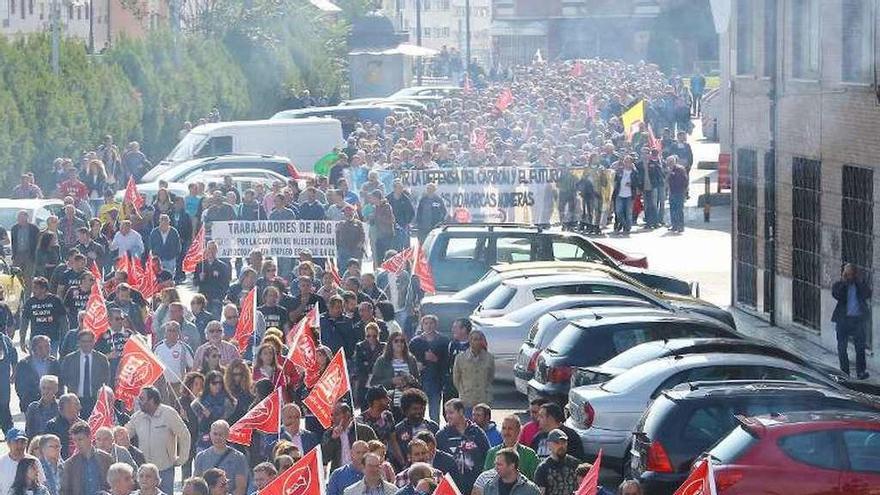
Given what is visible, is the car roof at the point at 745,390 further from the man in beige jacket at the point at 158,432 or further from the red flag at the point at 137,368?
the red flag at the point at 137,368

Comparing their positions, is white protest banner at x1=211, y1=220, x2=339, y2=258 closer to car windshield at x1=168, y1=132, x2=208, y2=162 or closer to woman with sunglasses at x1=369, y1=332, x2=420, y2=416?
woman with sunglasses at x1=369, y1=332, x2=420, y2=416

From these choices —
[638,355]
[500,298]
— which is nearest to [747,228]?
[500,298]

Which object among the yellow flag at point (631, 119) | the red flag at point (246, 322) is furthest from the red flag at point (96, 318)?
the yellow flag at point (631, 119)

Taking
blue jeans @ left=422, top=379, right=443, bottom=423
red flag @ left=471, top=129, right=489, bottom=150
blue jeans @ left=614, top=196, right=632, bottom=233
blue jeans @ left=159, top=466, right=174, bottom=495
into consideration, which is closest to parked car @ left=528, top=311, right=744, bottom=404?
blue jeans @ left=422, top=379, right=443, bottom=423

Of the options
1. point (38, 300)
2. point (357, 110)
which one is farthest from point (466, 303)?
point (357, 110)

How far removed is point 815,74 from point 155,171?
17.5 meters

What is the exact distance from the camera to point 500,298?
2395 cm

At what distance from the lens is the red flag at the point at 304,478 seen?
44.1ft

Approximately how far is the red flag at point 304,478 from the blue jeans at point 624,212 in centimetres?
2769

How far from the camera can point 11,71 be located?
43469 millimetres

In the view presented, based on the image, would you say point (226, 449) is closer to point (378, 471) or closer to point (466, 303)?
point (378, 471)

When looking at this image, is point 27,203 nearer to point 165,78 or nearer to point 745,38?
point 745,38

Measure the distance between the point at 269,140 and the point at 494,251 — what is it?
19930mm

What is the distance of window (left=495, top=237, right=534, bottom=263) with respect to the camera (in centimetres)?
2731
